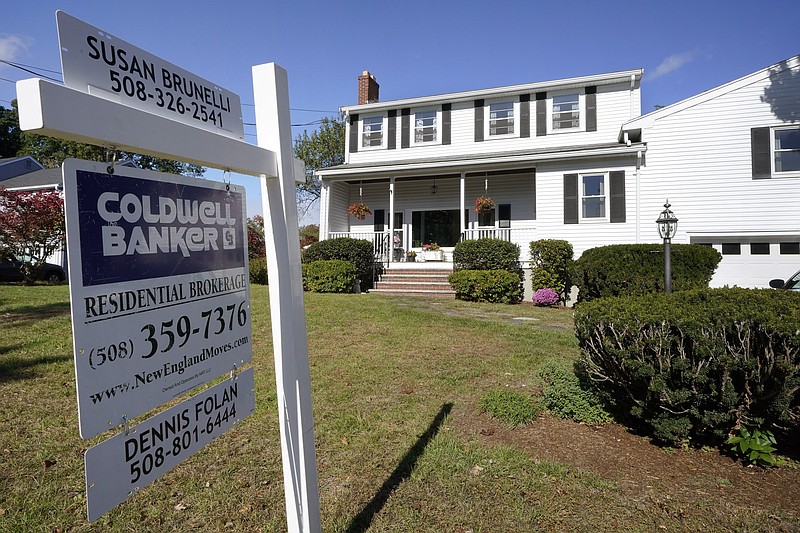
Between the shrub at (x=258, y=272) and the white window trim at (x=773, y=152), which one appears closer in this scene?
the white window trim at (x=773, y=152)

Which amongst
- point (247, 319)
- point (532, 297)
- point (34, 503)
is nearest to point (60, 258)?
point (532, 297)

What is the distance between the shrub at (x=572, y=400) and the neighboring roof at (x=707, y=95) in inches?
479

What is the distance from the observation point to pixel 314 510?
216 centimetres

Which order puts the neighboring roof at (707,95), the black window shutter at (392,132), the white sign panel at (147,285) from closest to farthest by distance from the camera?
1. the white sign panel at (147,285)
2. the neighboring roof at (707,95)
3. the black window shutter at (392,132)

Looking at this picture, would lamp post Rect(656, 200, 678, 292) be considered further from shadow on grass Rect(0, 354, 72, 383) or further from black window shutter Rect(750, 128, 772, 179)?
black window shutter Rect(750, 128, 772, 179)

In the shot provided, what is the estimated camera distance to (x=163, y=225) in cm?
160

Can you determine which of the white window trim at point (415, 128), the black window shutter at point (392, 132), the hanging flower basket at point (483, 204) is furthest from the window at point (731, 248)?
the black window shutter at point (392, 132)

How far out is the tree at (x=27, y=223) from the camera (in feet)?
52.7

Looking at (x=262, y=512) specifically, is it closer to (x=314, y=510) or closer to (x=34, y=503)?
(x=314, y=510)

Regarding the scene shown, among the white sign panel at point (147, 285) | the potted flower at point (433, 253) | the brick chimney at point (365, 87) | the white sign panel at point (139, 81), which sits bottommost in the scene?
the potted flower at point (433, 253)

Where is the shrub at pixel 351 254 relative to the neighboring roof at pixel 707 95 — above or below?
below

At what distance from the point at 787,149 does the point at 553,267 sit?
22.9 feet

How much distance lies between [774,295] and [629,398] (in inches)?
65.4

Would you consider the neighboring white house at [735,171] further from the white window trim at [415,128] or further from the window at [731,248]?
the white window trim at [415,128]
